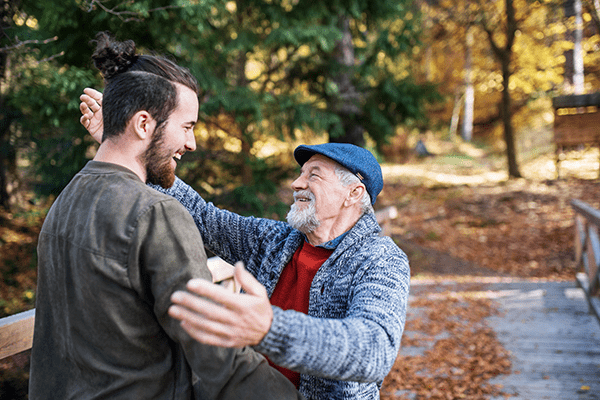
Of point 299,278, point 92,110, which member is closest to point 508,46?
point 299,278

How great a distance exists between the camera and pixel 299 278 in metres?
1.91

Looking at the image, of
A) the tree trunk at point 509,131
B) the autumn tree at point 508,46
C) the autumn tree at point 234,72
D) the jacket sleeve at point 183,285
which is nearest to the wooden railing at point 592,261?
the autumn tree at point 234,72

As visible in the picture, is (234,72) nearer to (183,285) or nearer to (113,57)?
(113,57)

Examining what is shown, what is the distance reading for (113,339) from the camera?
1193 millimetres

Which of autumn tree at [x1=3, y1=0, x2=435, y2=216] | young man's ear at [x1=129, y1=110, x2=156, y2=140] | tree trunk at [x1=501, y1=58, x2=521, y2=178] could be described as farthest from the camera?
tree trunk at [x1=501, y1=58, x2=521, y2=178]

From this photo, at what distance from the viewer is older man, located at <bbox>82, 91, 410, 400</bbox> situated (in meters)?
1.00

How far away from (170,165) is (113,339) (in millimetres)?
555

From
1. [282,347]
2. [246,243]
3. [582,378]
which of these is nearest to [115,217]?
[282,347]

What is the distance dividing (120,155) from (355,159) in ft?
3.46

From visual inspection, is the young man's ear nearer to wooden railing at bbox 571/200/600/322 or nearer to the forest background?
the forest background

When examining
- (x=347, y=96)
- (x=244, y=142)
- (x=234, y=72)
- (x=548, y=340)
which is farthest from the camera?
(x=347, y=96)

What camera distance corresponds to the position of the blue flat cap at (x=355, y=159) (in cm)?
197

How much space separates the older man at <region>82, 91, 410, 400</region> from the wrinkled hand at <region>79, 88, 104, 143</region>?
0.01 meters

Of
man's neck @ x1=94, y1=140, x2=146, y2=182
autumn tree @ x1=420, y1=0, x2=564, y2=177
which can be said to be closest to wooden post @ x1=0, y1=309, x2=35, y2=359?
man's neck @ x1=94, y1=140, x2=146, y2=182
